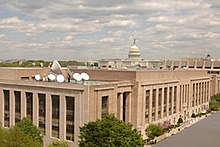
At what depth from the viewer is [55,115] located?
134 feet

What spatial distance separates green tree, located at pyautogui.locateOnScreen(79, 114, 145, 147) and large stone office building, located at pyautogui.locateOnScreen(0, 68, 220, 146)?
6.86m

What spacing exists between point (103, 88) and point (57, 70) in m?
12.1

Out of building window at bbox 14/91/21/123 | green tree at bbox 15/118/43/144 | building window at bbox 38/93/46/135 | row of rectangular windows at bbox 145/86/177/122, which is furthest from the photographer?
row of rectangular windows at bbox 145/86/177/122

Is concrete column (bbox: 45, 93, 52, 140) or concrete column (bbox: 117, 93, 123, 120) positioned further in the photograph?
concrete column (bbox: 117, 93, 123, 120)

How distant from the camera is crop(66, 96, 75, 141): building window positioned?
128ft

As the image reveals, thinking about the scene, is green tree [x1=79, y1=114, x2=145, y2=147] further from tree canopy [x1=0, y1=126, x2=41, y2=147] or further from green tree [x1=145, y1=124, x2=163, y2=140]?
green tree [x1=145, y1=124, x2=163, y2=140]

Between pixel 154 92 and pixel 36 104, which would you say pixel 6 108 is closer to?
pixel 36 104

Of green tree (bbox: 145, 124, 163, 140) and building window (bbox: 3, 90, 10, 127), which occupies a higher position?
building window (bbox: 3, 90, 10, 127)

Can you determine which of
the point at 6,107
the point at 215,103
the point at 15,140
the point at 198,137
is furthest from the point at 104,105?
the point at 215,103

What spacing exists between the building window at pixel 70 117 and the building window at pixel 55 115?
5.44ft

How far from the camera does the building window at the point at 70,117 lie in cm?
3916

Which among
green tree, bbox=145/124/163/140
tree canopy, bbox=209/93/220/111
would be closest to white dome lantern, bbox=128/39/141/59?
tree canopy, bbox=209/93/220/111

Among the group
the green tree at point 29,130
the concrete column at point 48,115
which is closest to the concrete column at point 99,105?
the concrete column at point 48,115

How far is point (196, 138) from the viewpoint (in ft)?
23.5
